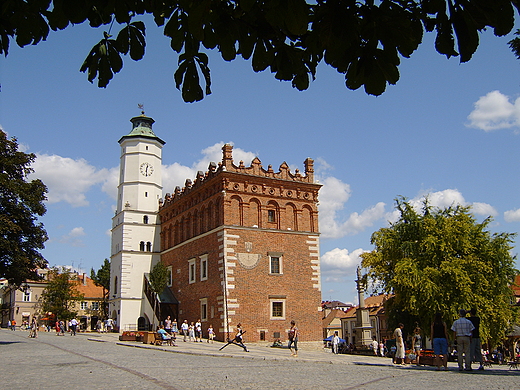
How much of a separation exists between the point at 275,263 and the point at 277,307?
9.45 ft

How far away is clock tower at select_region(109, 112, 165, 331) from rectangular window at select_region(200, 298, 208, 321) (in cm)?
725

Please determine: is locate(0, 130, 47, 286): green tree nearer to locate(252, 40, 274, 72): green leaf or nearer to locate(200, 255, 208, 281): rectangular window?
locate(200, 255, 208, 281): rectangular window

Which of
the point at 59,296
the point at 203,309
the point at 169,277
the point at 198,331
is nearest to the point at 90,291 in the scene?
the point at 59,296

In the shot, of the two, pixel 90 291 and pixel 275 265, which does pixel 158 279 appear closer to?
pixel 275 265

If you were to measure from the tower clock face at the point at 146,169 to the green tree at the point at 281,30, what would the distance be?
4213 cm

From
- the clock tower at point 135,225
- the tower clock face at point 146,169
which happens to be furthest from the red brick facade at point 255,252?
the tower clock face at point 146,169

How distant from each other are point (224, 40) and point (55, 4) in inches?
47.3

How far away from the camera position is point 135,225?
44.7 m

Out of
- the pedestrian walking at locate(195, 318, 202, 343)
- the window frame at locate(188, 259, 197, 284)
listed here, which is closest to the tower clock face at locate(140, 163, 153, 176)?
the window frame at locate(188, 259, 197, 284)

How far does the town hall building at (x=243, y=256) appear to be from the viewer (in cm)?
3384

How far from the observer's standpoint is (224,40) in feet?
12.4

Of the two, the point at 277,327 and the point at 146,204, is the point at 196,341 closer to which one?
the point at 277,327

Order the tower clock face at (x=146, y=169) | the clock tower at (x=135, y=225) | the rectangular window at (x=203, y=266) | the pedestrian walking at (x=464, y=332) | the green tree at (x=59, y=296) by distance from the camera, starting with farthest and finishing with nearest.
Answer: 1. the green tree at (x=59, y=296)
2. the tower clock face at (x=146, y=169)
3. the clock tower at (x=135, y=225)
4. the rectangular window at (x=203, y=266)
5. the pedestrian walking at (x=464, y=332)

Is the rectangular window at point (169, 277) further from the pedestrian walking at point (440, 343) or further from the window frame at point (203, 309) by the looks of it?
the pedestrian walking at point (440, 343)
